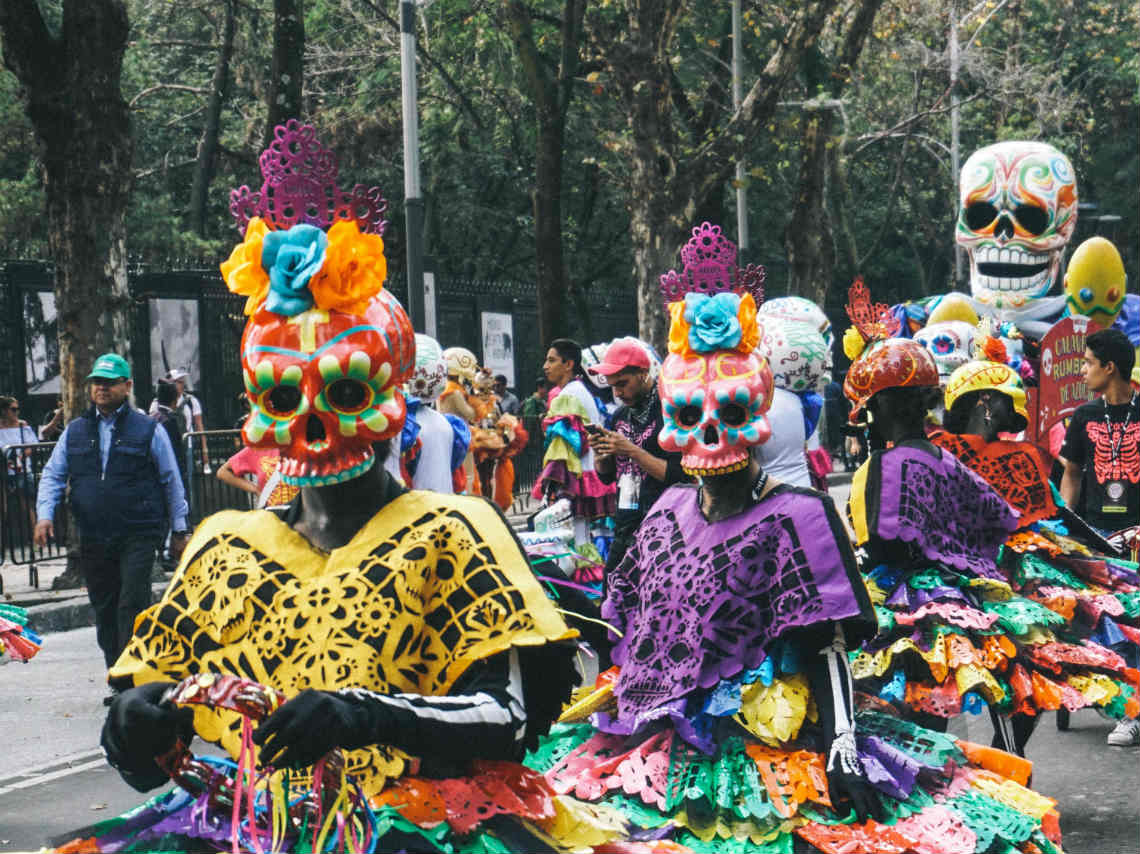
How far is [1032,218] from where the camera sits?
14.5 m

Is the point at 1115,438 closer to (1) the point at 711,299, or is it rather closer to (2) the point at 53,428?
(1) the point at 711,299

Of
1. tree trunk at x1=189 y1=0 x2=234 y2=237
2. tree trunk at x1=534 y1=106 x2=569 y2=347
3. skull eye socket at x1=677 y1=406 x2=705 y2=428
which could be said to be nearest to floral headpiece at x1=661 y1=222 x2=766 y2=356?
skull eye socket at x1=677 y1=406 x2=705 y2=428

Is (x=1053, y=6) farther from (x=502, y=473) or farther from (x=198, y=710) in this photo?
(x=198, y=710)

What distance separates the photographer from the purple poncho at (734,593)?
4.43 m

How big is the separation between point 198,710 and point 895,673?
3.45m

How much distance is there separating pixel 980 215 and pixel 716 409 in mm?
10679

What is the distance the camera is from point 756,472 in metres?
4.69

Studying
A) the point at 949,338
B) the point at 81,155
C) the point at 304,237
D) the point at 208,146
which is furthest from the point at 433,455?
the point at 208,146

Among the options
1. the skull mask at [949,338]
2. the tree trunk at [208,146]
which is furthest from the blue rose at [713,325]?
the tree trunk at [208,146]

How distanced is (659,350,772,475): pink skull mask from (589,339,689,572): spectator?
3160 mm

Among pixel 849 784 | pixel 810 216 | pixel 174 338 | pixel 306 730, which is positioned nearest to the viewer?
pixel 306 730

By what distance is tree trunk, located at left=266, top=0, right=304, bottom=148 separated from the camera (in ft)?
59.4

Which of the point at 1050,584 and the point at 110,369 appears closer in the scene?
the point at 1050,584

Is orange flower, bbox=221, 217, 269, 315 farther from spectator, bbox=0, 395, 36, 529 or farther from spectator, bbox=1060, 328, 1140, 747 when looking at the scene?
spectator, bbox=0, 395, 36, 529
